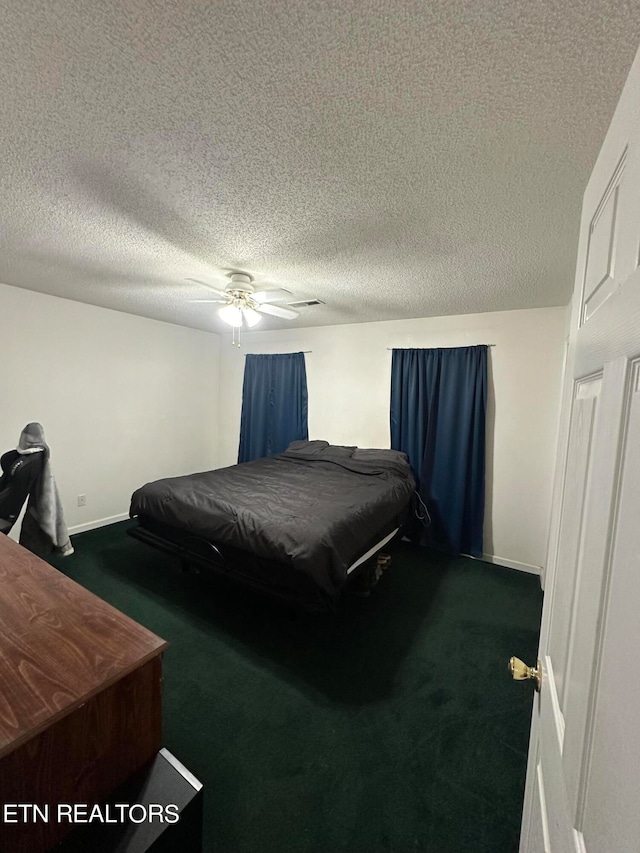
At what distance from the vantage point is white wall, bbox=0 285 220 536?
310cm

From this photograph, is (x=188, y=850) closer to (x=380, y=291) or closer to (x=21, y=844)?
(x=21, y=844)

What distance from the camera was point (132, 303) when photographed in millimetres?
3359

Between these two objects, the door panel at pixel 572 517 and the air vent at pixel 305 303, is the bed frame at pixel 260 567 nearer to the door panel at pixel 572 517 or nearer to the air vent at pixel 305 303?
the door panel at pixel 572 517

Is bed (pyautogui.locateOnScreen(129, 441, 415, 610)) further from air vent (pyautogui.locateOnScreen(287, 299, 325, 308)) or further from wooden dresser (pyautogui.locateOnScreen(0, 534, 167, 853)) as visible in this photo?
air vent (pyautogui.locateOnScreen(287, 299, 325, 308))

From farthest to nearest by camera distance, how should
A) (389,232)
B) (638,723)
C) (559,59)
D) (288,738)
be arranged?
(389,232) → (288,738) → (559,59) → (638,723)

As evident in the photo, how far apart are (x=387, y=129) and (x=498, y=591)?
309cm

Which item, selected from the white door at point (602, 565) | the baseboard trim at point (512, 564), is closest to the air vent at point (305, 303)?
the white door at point (602, 565)

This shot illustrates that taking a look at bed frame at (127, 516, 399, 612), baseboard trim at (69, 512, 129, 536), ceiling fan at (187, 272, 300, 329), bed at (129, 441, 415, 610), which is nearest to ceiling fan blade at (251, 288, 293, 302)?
ceiling fan at (187, 272, 300, 329)

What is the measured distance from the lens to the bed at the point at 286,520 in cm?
199

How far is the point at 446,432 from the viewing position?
11.3 feet

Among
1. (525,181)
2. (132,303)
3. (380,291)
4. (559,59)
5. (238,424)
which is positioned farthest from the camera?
(238,424)

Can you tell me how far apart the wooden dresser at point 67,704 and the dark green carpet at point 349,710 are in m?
0.70

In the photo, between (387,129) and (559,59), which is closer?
(559,59)

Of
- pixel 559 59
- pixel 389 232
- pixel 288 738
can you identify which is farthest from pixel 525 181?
pixel 288 738
